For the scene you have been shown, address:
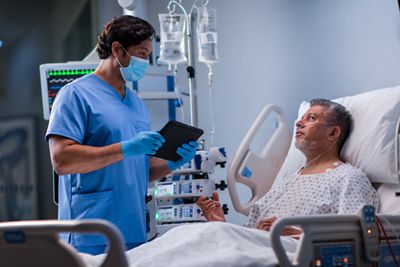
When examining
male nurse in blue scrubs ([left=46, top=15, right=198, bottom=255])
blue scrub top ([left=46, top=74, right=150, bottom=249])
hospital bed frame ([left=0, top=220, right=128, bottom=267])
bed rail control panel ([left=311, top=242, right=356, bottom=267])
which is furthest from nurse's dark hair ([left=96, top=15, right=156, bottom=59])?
bed rail control panel ([left=311, top=242, right=356, bottom=267])

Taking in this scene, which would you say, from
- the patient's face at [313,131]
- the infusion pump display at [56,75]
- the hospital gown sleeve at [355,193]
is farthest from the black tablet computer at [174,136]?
the infusion pump display at [56,75]

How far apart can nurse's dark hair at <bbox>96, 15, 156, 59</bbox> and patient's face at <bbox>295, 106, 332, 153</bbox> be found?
80 cm

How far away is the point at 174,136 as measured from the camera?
250 cm

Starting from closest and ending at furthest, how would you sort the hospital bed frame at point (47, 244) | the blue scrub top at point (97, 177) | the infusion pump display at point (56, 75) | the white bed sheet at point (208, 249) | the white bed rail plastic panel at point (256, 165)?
the hospital bed frame at point (47, 244) < the white bed sheet at point (208, 249) < the blue scrub top at point (97, 177) < the white bed rail plastic panel at point (256, 165) < the infusion pump display at point (56, 75)

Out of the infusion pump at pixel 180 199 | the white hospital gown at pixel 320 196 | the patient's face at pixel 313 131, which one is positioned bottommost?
the infusion pump at pixel 180 199

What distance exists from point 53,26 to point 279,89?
220cm

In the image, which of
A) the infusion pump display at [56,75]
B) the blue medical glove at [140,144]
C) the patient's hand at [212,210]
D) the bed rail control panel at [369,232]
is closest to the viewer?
the bed rail control panel at [369,232]

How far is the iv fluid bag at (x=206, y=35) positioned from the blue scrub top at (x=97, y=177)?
888mm

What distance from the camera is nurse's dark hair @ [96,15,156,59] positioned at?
2541 millimetres


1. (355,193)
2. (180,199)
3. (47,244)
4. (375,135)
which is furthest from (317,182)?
(47,244)

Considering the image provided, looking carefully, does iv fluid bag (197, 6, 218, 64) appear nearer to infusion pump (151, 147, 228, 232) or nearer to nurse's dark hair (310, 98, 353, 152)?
infusion pump (151, 147, 228, 232)

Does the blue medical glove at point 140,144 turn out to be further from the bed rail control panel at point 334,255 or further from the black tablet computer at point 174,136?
the bed rail control panel at point 334,255

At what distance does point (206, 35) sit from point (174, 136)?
37.3 inches

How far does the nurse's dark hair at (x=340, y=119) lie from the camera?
109 inches
